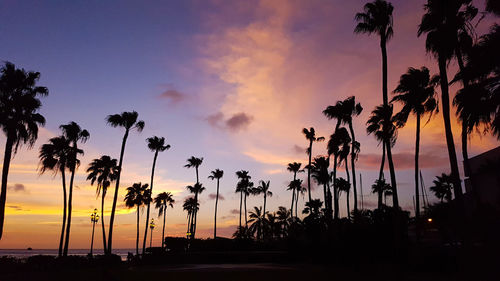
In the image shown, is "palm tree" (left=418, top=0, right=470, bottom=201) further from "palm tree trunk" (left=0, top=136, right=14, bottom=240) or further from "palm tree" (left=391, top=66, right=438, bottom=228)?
"palm tree trunk" (left=0, top=136, right=14, bottom=240)

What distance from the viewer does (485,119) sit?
476 inches

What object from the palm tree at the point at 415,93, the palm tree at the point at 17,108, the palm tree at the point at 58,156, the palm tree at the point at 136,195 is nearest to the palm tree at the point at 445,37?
the palm tree at the point at 415,93

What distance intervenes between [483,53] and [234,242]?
110 ft

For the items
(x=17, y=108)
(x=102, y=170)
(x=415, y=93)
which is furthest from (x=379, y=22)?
(x=102, y=170)

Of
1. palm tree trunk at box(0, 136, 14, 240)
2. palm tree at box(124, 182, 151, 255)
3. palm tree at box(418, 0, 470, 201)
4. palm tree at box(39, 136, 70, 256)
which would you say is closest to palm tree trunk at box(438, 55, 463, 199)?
palm tree at box(418, 0, 470, 201)

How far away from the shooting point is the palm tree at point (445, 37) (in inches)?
654

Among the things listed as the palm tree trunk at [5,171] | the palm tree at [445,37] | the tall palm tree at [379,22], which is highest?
the tall palm tree at [379,22]

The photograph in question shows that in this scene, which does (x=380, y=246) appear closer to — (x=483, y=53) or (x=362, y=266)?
(x=362, y=266)

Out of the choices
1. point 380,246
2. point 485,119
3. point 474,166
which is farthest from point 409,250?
point 474,166

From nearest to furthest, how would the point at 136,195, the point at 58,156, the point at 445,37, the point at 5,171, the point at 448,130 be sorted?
the point at 445,37 → the point at 448,130 → the point at 5,171 → the point at 58,156 → the point at 136,195

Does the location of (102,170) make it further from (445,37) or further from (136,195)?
(445,37)

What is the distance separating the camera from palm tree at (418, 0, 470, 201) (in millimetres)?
16609

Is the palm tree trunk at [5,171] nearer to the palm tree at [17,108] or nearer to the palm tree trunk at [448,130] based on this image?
the palm tree at [17,108]

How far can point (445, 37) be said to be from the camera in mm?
16578
